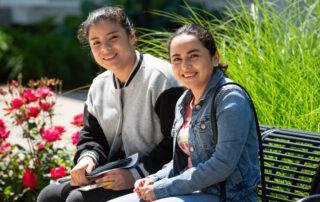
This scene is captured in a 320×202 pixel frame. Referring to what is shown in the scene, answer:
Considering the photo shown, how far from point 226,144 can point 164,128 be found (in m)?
0.79

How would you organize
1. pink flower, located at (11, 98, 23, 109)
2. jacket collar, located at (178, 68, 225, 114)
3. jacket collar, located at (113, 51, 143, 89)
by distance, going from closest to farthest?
1. jacket collar, located at (178, 68, 225, 114)
2. jacket collar, located at (113, 51, 143, 89)
3. pink flower, located at (11, 98, 23, 109)

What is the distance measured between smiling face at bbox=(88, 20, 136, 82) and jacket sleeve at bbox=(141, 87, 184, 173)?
315 millimetres

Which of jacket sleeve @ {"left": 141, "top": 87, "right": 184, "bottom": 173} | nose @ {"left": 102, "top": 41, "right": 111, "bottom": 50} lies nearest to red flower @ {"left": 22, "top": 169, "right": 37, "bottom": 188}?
jacket sleeve @ {"left": 141, "top": 87, "right": 184, "bottom": 173}

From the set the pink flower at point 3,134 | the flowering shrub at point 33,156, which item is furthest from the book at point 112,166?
the pink flower at point 3,134

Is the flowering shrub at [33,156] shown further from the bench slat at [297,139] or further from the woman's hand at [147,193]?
the bench slat at [297,139]

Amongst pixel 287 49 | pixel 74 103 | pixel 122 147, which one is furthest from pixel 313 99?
pixel 74 103

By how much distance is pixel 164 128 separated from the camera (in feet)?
9.43

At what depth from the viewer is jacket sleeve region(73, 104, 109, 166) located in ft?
9.95

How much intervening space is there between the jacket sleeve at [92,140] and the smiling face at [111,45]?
15.2 inches

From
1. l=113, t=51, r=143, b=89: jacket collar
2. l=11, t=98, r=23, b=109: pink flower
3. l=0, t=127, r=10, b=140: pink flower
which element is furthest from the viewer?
l=0, t=127, r=10, b=140: pink flower

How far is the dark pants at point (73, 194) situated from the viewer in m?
2.72

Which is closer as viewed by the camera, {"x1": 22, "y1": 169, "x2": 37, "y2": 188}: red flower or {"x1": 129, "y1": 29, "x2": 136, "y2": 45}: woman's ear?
{"x1": 129, "y1": 29, "x2": 136, "y2": 45}: woman's ear

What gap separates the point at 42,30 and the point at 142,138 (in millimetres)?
10365

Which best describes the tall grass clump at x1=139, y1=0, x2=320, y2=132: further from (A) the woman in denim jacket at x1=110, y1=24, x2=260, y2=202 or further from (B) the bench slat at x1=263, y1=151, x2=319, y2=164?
(A) the woman in denim jacket at x1=110, y1=24, x2=260, y2=202
